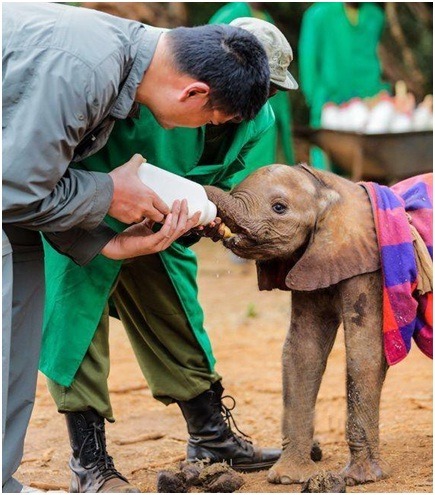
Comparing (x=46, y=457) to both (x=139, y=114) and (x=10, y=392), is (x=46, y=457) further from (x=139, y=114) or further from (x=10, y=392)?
(x=139, y=114)

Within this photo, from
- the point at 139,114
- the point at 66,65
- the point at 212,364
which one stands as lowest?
the point at 212,364

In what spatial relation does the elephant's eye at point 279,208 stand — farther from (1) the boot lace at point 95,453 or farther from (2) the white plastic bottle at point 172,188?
(1) the boot lace at point 95,453

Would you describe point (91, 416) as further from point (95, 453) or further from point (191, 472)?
point (191, 472)

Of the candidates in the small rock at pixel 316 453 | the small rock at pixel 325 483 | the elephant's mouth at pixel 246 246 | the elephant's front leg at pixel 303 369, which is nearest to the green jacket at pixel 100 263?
the elephant's mouth at pixel 246 246

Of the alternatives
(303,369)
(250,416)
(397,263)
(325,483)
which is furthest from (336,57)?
(325,483)

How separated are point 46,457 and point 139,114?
183cm

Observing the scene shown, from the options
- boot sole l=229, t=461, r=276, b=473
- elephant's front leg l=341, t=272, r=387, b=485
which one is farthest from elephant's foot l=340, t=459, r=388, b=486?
boot sole l=229, t=461, r=276, b=473

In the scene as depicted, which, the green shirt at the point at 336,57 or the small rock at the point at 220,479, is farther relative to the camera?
the green shirt at the point at 336,57

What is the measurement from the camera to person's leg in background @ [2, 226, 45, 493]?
12.7 ft

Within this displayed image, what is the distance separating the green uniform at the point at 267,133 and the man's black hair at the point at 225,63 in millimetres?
4500

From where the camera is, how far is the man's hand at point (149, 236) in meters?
3.83

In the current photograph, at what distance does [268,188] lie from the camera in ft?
13.9

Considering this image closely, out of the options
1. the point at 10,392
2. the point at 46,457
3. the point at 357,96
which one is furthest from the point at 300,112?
the point at 10,392

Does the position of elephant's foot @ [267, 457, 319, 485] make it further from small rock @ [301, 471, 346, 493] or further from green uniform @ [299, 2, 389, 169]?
green uniform @ [299, 2, 389, 169]
